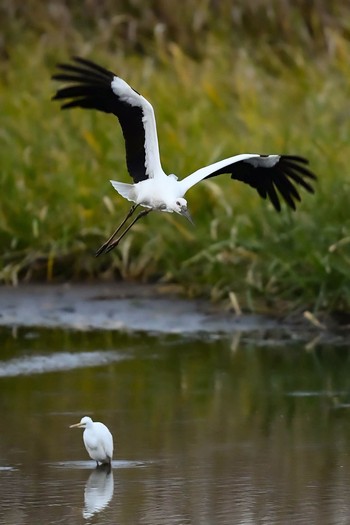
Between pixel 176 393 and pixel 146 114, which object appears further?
pixel 176 393

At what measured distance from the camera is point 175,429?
745 cm

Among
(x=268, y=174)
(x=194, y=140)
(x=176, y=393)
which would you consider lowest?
(x=176, y=393)

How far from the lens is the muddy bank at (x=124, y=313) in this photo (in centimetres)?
1018

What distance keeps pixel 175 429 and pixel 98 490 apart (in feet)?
3.73

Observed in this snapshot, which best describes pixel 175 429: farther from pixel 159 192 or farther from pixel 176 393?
pixel 159 192

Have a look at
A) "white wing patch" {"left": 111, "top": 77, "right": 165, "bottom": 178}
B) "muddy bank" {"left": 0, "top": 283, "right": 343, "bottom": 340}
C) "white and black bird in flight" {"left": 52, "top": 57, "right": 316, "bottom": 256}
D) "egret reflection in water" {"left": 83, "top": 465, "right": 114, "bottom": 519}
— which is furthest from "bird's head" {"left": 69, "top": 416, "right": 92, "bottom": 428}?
"muddy bank" {"left": 0, "top": 283, "right": 343, "bottom": 340}

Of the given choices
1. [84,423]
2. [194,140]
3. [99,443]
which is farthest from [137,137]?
[194,140]

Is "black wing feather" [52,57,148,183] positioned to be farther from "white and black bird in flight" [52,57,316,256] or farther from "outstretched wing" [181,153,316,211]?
"outstretched wing" [181,153,316,211]

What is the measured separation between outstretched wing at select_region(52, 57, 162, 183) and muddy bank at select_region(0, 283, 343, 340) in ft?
7.15

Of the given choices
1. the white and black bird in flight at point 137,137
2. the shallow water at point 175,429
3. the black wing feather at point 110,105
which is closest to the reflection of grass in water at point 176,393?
the shallow water at point 175,429

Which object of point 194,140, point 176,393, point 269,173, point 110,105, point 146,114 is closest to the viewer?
point 146,114

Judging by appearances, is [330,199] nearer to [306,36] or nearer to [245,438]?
[245,438]

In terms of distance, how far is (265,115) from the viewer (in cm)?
1288

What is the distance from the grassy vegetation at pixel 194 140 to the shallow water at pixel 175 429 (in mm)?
893
